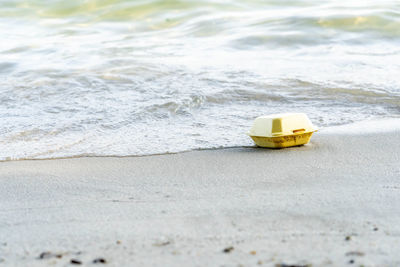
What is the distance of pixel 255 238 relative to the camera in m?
1.82

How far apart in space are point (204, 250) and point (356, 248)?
1.50ft

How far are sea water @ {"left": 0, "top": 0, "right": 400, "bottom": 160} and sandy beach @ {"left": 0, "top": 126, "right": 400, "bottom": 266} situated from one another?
0.44m

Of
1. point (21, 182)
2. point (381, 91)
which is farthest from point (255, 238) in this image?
point (381, 91)

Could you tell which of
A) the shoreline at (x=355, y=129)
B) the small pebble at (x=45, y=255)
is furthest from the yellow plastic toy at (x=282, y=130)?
the small pebble at (x=45, y=255)

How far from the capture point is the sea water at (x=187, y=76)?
11.9 ft

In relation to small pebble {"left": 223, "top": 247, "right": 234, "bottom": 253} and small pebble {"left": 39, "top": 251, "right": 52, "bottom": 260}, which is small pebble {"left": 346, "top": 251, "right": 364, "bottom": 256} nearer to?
small pebble {"left": 223, "top": 247, "right": 234, "bottom": 253}

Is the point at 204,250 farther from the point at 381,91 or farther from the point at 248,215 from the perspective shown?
the point at 381,91

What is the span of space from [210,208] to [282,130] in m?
0.92

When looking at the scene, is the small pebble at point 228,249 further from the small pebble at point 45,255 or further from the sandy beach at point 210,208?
the small pebble at point 45,255

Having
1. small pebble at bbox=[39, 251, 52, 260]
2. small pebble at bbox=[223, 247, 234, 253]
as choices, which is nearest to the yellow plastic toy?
small pebble at bbox=[223, 247, 234, 253]

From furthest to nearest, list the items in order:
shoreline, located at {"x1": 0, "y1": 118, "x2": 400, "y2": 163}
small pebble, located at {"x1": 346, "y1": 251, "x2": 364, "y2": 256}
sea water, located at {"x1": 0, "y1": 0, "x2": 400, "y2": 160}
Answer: sea water, located at {"x1": 0, "y1": 0, "x2": 400, "y2": 160} → shoreline, located at {"x1": 0, "y1": 118, "x2": 400, "y2": 163} → small pebble, located at {"x1": 346, "y1": 251, "x2": 364, "y2": 256}

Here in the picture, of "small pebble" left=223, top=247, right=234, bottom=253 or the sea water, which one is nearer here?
"small pebble" left=223, top=247, right=234, bottom=253

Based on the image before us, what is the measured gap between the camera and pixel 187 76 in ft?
17.4

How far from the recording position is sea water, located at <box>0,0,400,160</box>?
3.62 metres
